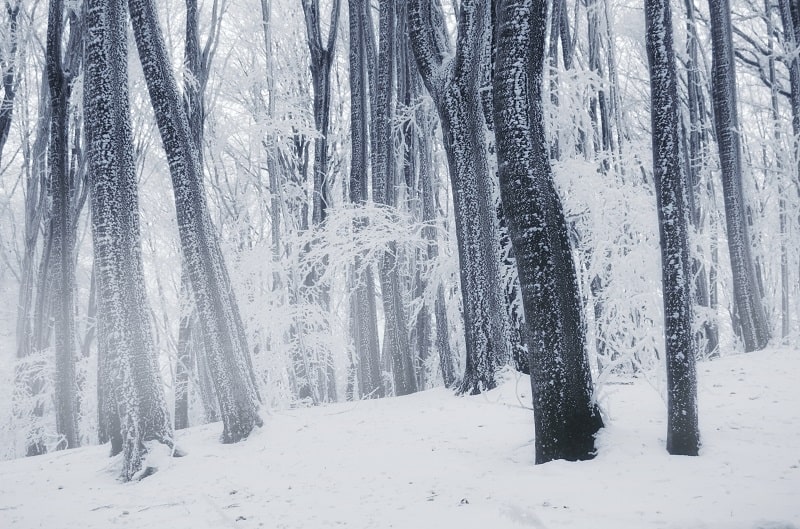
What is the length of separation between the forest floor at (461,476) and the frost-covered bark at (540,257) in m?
0.29

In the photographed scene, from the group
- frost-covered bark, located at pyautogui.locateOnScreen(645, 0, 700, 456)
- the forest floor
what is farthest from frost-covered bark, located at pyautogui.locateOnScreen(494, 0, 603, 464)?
frost-covered bark, located at pyautogui.locateOnScreen(645, 0, 700, 456)

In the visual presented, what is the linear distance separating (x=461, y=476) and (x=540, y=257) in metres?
1.84

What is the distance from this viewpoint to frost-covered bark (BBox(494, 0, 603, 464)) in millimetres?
4270

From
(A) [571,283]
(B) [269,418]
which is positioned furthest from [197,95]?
(A) [571,283]

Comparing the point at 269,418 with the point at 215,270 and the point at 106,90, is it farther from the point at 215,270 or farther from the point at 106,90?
the point at 106,90

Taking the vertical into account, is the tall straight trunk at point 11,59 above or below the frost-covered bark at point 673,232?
above

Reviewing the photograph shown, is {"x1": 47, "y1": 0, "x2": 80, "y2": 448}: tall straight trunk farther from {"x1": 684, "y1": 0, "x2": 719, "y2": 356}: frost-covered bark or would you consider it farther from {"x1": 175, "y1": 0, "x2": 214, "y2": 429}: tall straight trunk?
{"x1": 684, "y1": 0, "x2": 719, "y2": 356}: frost-covered bark

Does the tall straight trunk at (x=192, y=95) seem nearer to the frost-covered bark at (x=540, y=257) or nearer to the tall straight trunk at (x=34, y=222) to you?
the tall straight trunk at (x=34, y=222)

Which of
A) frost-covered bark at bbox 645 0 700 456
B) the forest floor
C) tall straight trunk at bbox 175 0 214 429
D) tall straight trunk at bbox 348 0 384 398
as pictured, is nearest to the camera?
the forest floor

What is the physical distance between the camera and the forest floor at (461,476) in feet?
11.1

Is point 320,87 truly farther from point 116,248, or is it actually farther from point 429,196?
point 116,248

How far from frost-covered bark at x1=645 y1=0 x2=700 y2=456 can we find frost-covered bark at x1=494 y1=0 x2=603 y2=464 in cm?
61

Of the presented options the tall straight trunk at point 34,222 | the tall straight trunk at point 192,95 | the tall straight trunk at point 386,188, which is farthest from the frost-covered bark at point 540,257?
the tall straight trunk at point 34,222

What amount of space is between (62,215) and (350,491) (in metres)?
7.62
